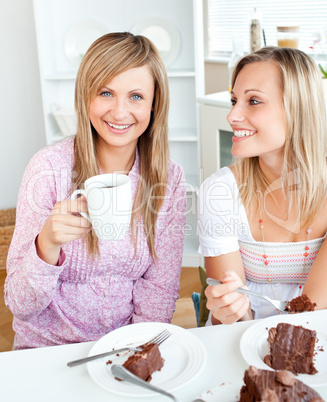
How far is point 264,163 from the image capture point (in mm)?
1552

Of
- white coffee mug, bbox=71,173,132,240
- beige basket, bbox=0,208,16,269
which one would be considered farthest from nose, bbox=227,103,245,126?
beige basket, bbox=0,208,16,269

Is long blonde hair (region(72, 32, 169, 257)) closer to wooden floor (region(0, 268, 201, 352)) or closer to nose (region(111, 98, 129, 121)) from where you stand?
nose (region(111, 98, 129, 121))

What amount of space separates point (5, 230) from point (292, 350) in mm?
2618

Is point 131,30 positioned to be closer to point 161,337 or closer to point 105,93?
point 105,93

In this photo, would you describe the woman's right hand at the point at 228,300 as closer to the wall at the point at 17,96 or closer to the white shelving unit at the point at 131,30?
the white shelving unit at the point at 131,30

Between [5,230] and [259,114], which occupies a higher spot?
[259,114]

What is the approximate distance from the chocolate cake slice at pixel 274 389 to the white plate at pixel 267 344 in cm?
9

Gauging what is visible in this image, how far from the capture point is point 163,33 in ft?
9.98

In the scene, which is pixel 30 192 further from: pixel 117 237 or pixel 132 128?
pixel 117 237

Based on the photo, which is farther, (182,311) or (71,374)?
(182,311)

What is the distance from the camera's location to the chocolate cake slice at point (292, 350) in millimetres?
960

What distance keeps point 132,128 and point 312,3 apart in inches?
94.2

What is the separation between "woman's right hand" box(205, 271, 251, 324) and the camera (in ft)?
3.67

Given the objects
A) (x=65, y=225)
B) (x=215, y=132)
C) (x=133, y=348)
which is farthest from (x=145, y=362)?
(x=215, y=132)
